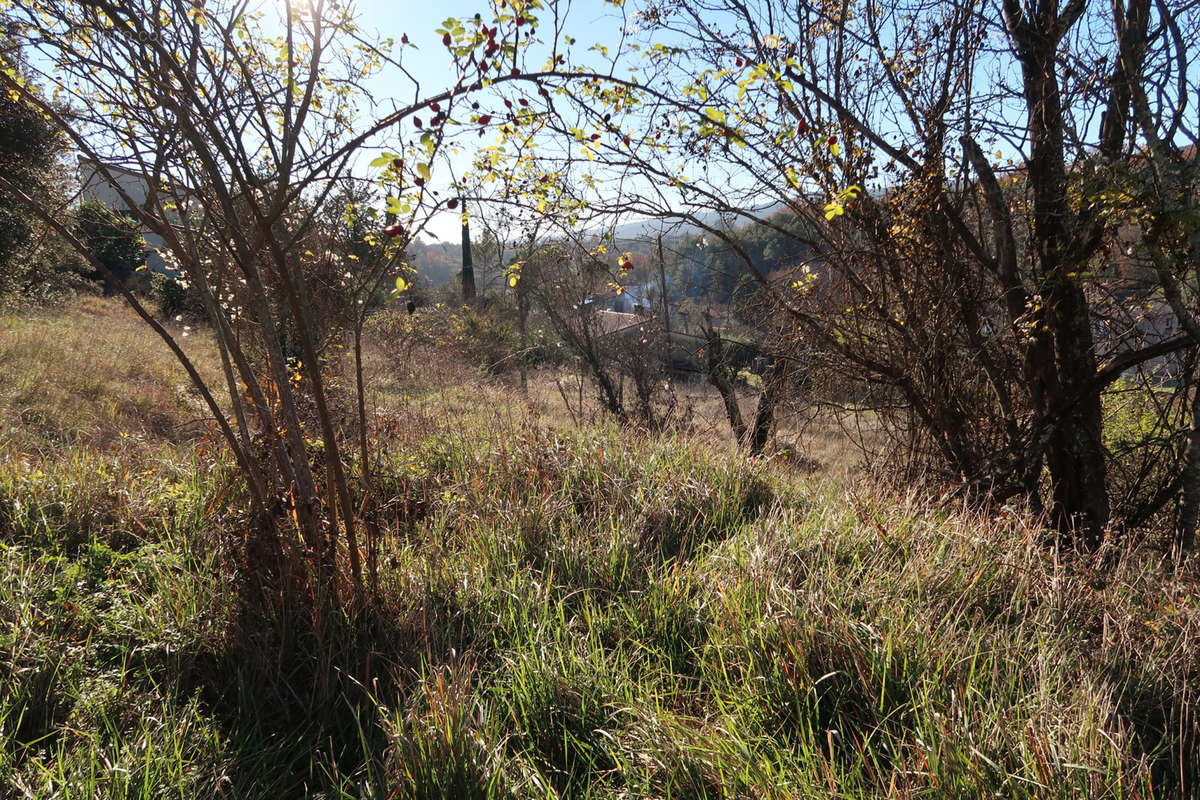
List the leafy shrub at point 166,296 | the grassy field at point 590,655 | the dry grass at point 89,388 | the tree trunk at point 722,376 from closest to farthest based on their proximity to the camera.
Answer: the grassy field at point 590,655 < the dry grass at point 89,388 < the tree trunk at point 722,376 < the leafy shrub at point 166,296

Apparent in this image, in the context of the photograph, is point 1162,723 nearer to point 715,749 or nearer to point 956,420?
point 715,749

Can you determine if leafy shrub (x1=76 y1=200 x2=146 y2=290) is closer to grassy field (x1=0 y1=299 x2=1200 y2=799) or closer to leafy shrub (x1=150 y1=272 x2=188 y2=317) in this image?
grassy field (x1=0 y1=299 x2=1200 y2=799)

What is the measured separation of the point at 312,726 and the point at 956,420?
4.68 meters

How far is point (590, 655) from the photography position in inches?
88.0

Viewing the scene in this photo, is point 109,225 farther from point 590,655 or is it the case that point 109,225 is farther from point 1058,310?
point 1058,310

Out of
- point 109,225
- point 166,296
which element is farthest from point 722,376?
point 166,296

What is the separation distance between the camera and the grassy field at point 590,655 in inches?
67.7

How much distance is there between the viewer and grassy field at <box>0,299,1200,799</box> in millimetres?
1720

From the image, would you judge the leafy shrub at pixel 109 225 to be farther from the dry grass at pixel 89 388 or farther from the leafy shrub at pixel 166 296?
the leafy shrub at pixel 166 296

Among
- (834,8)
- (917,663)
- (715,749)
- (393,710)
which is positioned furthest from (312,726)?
(834,8)

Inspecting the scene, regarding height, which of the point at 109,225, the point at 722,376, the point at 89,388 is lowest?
the point at 722,376

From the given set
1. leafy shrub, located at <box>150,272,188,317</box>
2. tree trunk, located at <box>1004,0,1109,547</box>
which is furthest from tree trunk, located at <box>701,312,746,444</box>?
leafy shrub, located at <box>150,272,188,317</box>

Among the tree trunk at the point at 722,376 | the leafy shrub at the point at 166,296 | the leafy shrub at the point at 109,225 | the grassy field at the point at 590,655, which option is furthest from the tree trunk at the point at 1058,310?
the leafy shrub at the point at 166,296

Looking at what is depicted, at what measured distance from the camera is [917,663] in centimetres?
203
